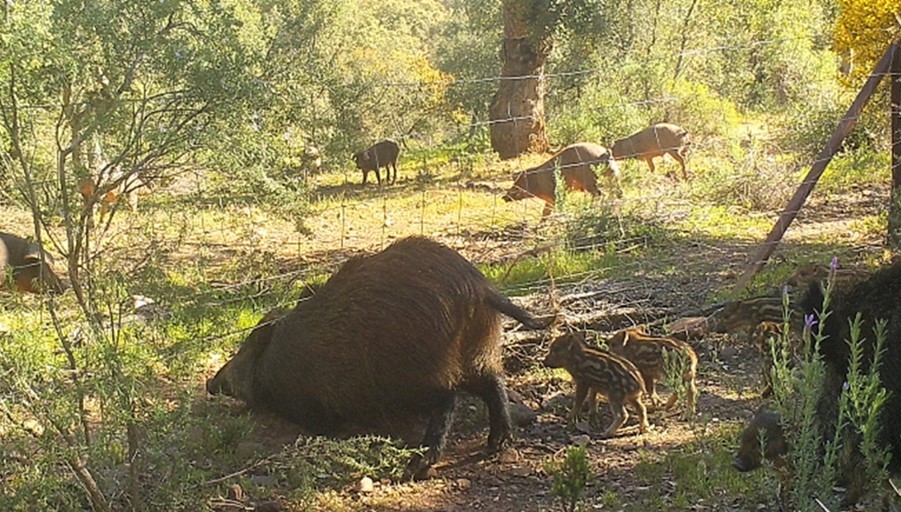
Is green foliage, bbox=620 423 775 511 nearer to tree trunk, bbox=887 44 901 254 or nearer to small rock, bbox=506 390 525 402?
small rock, bbox=506 390 525 402

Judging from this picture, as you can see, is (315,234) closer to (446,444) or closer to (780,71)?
(446,444)

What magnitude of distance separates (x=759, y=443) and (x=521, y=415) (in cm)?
170

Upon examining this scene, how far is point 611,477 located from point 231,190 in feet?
7.67

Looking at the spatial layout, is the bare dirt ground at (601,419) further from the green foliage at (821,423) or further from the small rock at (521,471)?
the green foliage at (821,423)

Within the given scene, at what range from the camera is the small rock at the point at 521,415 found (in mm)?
5562

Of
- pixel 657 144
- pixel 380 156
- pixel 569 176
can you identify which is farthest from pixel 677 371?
pixel 380 156

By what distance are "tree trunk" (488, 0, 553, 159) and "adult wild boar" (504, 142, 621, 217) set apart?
396 cm

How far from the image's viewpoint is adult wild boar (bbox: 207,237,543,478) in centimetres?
507

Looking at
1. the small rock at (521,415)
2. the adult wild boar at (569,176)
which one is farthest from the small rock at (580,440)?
the adult wild boar at (569,176)

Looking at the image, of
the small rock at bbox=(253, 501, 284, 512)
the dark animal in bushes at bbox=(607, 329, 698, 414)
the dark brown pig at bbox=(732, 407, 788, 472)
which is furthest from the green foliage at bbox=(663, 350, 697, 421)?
the small rock at bbox=(253, 501, 284, 512)

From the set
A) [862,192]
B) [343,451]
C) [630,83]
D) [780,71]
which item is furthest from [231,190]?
[780,71]

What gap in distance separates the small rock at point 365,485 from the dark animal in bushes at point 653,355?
1.68 m

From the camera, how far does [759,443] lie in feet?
13.6

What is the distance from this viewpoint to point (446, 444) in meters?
5.22
